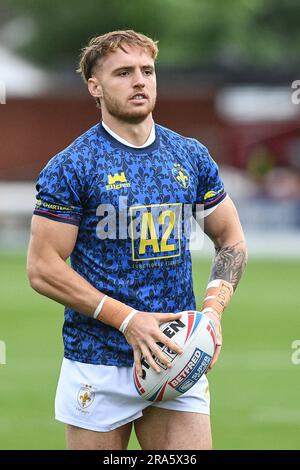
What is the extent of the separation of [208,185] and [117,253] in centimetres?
67

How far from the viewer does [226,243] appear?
625cm

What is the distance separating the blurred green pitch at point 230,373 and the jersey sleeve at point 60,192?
3518 mm

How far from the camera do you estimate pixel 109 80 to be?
5844 millimetres

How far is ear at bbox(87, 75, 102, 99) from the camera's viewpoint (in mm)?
5922

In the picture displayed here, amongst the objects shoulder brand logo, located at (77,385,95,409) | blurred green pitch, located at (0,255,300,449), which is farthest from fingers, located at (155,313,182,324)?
blurred green pitch, located at (0,255,300,449)

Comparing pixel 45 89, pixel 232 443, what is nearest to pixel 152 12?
pixel 45 89

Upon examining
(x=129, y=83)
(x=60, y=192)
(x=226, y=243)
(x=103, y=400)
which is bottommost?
(x=103, y=400)

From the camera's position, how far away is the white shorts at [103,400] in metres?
5.83

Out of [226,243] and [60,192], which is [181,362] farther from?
[60,192]

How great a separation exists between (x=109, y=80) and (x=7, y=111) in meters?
36.8

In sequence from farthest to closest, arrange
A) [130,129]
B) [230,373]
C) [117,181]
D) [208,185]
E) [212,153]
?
1. [212,153]
2. [230,373]
3. [208,185]
4. [130,129]
5. [117,181]

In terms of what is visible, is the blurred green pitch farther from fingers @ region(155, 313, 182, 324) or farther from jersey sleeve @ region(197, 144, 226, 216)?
→ fingers @ region(155, 313, 182, 324)

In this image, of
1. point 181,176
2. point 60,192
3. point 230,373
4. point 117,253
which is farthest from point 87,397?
point 230,373
